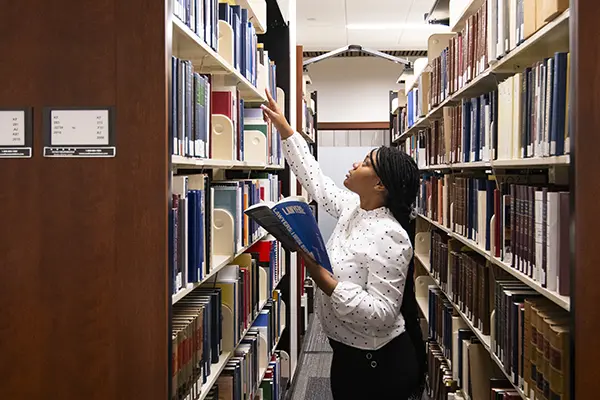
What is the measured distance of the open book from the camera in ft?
6.81

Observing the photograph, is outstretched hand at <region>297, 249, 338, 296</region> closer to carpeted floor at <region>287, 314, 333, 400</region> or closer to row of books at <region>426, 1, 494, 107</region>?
row of books at <region>426, 1, 494, 107</region>

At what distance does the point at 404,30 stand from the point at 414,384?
5745 mm

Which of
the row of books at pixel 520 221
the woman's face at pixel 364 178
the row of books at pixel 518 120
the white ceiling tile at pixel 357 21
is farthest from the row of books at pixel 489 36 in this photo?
the white ceiling tile at pixel 357 21

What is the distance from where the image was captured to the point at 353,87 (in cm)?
928

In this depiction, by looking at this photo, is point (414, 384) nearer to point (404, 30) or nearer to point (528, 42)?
point (528, 42)

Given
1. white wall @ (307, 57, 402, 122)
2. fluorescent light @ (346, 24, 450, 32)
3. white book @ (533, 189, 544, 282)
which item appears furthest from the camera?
white wall @ (307, 57, 402, 122)

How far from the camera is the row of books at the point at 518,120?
1666 mm

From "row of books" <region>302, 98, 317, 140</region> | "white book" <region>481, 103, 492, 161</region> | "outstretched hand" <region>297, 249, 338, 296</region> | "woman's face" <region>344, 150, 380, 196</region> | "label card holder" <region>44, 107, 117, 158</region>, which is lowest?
"outstretched hand" <region>297, 249, 338, 296</region>

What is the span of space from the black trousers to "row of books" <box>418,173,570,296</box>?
1.67 ft

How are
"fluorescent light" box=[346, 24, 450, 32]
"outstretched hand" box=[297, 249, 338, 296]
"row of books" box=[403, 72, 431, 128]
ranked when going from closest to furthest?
1. "outstretched hand" box=[297, 249, 338, 296]
2. "row of books" box=[403, 72, 431, 128]
3. "fluorescent light" box=[346, 24, 450, 32]

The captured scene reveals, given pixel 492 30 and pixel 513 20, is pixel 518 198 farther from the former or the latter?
pixel 492 30

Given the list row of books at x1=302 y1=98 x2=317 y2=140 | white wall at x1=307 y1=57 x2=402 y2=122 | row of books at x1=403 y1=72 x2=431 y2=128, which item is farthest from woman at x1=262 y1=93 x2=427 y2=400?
white wall at x1=307 y1=57 x2=402 y2=122

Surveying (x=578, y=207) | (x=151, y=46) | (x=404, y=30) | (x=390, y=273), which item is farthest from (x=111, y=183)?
(x=404, y=30)

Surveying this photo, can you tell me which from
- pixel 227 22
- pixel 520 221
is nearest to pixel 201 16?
pixel 227 22
